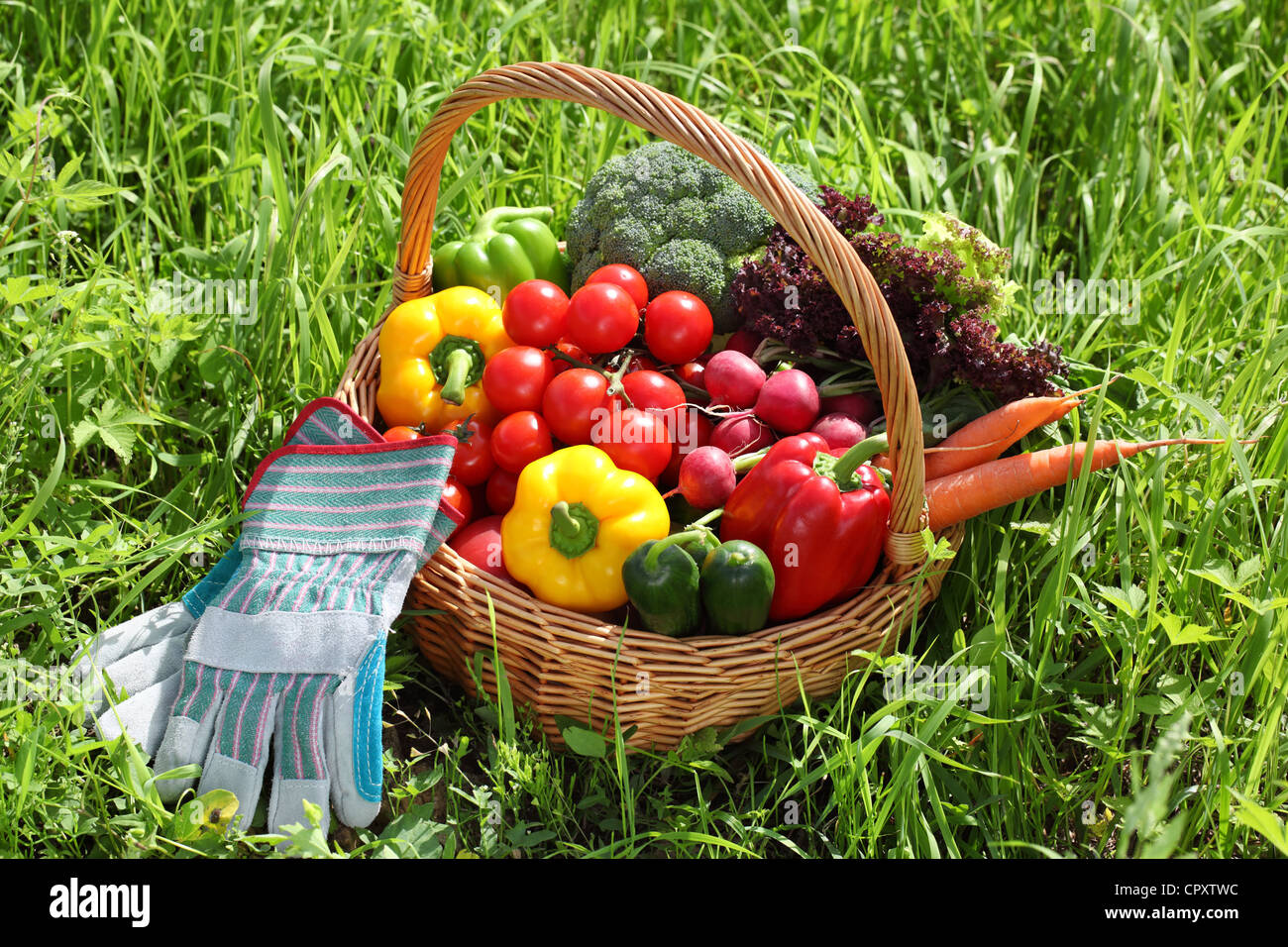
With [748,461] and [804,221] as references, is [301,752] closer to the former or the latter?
[748,461]

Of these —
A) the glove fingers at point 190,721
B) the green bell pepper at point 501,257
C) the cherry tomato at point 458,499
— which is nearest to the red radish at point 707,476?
the cherry tomato at point 458,499

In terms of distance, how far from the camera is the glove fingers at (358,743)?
1.87 meters

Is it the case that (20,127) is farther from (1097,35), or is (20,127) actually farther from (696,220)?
(1097,35)

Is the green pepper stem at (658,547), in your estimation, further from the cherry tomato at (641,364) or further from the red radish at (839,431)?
the cherry tomato at (641,364)

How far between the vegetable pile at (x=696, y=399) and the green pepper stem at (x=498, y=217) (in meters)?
0.01

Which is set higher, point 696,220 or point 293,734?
point 696,220

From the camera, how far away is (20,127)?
252 cm

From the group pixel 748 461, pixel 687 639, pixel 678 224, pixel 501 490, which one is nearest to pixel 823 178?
pixel 678 224

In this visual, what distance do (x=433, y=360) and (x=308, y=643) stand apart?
0.76m

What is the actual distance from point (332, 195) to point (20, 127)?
2.36 ft

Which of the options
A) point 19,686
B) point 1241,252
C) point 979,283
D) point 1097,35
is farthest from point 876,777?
point 1097,35

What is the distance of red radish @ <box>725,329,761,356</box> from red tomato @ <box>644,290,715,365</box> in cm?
10
